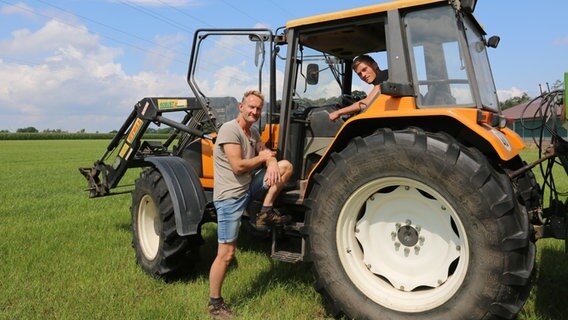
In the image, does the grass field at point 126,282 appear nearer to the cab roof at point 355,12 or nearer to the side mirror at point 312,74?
the side mirror at point 312,74

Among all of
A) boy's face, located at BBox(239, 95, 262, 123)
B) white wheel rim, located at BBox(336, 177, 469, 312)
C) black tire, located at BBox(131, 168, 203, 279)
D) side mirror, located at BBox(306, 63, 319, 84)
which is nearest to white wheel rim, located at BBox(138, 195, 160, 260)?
black tire, located at BBox(131, 168, 203, 279)

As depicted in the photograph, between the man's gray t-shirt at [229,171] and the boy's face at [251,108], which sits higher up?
the boy's face at [251,108]

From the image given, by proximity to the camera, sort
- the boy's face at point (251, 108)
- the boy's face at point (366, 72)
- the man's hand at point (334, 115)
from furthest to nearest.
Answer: the boy's face at point (366, 72)
the man's hand at point (334, 115)
the boy's face at point (251, 108)

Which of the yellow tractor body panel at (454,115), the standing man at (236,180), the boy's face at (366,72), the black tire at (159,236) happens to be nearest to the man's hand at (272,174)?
the standing man at (236,180)

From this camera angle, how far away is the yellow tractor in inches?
111

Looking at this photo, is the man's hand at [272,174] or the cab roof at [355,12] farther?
the man's hand at [272,174]

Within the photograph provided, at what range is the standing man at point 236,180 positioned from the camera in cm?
368

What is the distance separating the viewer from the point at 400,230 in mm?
3387

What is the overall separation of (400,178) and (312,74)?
1645 millimetres

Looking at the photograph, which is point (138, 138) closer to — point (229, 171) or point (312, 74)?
point (229, 171)

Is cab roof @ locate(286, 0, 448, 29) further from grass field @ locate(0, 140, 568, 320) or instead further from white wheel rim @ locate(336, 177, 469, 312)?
grass field @ locate(0, 140, 568, 320)

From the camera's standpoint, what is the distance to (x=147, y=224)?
202 inches

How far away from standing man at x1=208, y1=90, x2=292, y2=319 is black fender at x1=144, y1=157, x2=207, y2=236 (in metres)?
0.59

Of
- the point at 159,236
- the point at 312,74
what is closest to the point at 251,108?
the point at 312,74
